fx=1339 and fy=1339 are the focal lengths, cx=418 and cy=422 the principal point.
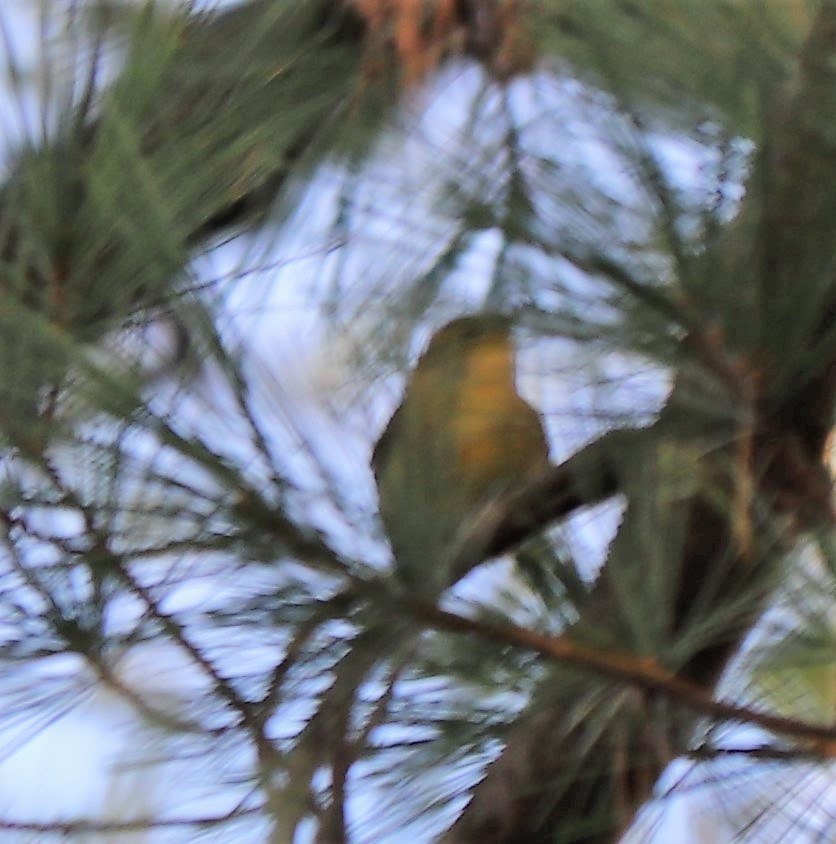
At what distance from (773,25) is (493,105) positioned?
130 millimetres

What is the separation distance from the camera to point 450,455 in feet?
1.35

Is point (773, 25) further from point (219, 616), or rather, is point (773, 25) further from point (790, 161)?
point (219, 616)

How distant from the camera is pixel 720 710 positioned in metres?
0.41

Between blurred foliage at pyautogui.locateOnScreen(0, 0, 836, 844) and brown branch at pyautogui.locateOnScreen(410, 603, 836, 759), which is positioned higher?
blurred foliage at pyautogui.locateOnScreen(0, 0, 836, 844)

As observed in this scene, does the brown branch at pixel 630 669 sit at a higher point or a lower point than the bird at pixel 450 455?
lower

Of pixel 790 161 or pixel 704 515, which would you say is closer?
pixel 790 161

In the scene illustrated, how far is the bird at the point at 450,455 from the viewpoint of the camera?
15.2 inches

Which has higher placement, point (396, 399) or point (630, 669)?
point (396, 399)

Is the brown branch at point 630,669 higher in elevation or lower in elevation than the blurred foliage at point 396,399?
lower

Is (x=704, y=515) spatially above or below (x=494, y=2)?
below

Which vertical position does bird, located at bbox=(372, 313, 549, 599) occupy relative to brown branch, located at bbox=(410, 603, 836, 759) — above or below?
above

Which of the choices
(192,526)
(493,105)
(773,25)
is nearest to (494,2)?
(493,105)

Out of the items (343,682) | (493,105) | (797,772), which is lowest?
(797,772)

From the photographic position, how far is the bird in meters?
0.39
